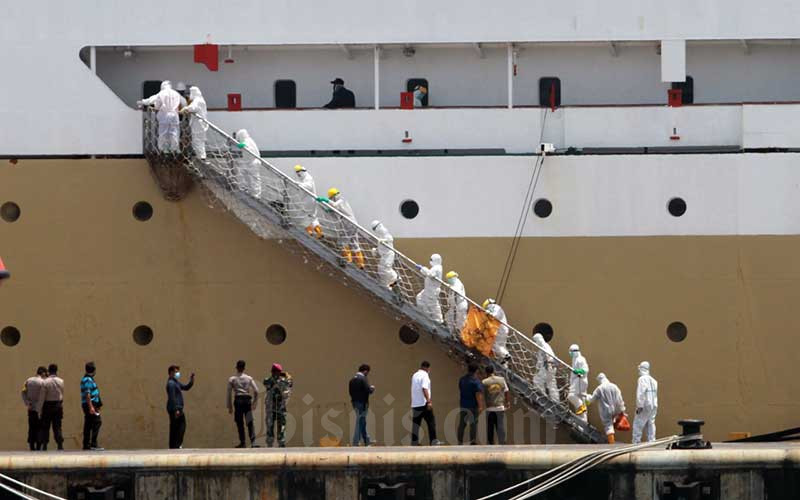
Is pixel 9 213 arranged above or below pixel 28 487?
above

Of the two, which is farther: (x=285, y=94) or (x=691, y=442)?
(x=285, y=94)

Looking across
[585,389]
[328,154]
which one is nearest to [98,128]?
[328,154]

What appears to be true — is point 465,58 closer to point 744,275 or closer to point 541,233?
point 541,233

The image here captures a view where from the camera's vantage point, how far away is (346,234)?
2634 centimetres

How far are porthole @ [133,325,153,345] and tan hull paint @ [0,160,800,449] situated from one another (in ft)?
0.31

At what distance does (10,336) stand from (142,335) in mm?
1769

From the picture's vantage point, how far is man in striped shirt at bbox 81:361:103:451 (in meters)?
25.1

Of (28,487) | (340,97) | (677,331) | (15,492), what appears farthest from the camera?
(340,97)

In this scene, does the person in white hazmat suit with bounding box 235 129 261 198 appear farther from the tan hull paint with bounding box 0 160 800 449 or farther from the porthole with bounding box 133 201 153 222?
the porthole with bounding box 133 201 153 222

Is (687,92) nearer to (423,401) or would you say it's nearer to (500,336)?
(500,336)

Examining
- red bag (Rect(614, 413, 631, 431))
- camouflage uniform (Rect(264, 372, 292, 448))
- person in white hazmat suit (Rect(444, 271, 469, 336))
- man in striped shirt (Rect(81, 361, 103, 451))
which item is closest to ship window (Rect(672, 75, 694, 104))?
person in white hazmat suit (Rect(444, 271, 469, 336))

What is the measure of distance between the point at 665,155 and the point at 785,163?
158 centimetres

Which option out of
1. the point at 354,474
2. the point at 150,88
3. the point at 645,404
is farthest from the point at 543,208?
the point at 354,474

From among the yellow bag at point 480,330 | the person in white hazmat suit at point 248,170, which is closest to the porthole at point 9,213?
the person in white hazmat suit at point 248,170
